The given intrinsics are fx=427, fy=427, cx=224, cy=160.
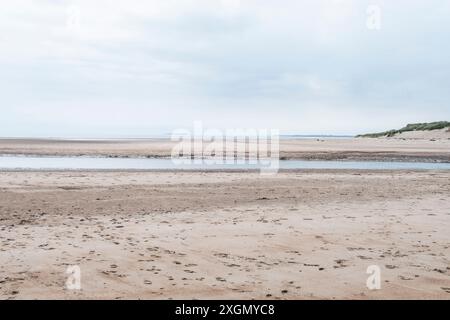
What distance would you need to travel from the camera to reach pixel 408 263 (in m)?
7.79

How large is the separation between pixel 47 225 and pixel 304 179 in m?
14.0

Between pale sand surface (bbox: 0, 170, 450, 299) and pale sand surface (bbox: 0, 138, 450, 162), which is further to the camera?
pale sand surface (bbox: 0, 138, 450, 162)

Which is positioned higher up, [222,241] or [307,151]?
[307,151]

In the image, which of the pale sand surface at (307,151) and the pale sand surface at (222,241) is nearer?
the pale sand surface at (222,241)

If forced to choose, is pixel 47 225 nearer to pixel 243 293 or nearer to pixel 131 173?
pixel 243 293

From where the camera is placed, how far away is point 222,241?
9258 mm

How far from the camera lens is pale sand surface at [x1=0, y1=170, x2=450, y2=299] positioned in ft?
21.6

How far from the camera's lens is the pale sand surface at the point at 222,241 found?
6586 millimetres

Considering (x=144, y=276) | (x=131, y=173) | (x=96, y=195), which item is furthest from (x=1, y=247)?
(x=131, y=173)

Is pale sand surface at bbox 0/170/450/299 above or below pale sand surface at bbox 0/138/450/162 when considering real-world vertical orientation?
below

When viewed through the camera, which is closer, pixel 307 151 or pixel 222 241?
pixel 222 241

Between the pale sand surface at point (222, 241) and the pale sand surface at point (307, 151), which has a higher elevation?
the pale sand surface at point (307, 151)
